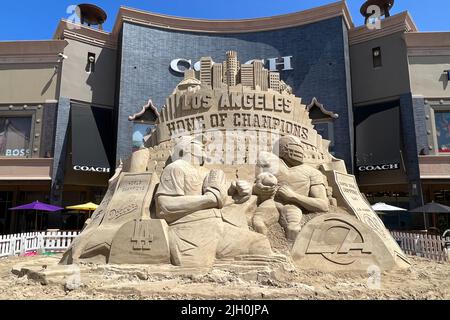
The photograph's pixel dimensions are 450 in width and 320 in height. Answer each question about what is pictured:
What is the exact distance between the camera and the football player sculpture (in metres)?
5.25

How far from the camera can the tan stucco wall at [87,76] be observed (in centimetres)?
1936

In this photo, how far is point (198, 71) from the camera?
18031mm

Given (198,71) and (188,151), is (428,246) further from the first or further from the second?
(198,71)

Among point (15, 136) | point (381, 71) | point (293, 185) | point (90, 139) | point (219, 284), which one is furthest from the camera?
point (381, 71)

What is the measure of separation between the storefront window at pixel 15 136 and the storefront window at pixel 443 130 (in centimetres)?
2063

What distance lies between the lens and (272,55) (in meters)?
20.9

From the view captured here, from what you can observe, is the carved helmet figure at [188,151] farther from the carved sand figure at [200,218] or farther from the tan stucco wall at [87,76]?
the tan stucco wall at [87,76]

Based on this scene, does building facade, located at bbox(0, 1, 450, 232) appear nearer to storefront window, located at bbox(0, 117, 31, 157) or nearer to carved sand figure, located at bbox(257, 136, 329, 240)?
storefront window, located at bbox(0, 117, 31, 157)

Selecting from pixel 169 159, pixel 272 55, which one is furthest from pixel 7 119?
pixel 169 159

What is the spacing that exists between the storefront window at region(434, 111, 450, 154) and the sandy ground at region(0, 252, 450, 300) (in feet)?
48.9

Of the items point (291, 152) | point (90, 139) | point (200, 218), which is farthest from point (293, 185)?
point (90, 139)

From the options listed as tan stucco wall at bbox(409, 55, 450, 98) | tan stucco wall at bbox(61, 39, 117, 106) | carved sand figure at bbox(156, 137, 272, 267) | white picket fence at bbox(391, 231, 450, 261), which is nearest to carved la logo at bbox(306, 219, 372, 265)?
carved sand figure at bbox(156, 137, 272, 267)

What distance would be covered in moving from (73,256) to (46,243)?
8.08m

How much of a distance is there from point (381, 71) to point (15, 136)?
19.4 meters
